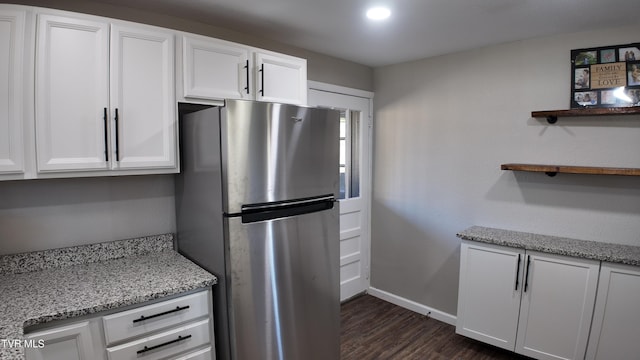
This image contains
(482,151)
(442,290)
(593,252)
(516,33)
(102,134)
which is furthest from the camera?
A: (442,290)

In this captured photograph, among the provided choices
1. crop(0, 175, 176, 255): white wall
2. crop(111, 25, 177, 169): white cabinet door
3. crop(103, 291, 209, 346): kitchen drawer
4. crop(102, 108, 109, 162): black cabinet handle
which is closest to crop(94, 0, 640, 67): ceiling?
crop(111, 25, 177, 169): white cabinet door

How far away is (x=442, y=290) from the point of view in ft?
10.5

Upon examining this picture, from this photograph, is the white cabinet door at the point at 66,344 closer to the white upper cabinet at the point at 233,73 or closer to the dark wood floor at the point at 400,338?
the white upper cabinet at the point at 233,73

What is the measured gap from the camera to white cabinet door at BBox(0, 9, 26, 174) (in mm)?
1499

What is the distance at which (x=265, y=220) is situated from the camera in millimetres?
1774

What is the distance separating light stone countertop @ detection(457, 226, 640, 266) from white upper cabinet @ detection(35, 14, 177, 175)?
7.39ft

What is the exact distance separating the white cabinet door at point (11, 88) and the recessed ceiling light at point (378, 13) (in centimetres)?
173

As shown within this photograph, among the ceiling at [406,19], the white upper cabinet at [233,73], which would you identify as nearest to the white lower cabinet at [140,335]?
the white upper cabinet at [233,73]

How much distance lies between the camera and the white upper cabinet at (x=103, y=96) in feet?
5.23

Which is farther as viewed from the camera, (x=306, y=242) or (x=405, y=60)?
(x=405, y=60)

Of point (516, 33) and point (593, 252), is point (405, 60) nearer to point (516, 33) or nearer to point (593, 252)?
point (516, 33)

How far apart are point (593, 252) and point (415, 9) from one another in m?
1.87

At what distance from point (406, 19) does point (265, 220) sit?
5.04ft

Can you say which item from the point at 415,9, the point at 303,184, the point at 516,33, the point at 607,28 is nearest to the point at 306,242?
the point at 303,184
